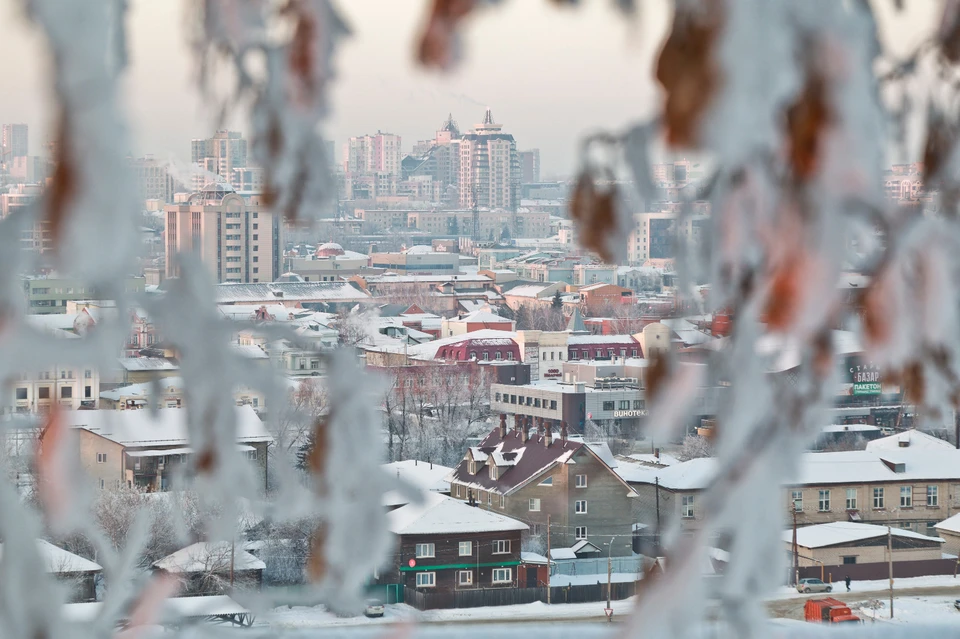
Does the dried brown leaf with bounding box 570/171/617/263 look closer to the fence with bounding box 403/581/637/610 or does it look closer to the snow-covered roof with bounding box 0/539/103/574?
the snow-covered roof with bounding box 0/539/103/574

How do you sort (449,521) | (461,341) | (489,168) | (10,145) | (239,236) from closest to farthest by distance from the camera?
(10,145) → (449,521) → (461,341) → (239,236) → (489,168)

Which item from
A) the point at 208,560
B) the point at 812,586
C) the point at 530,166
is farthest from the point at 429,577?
the point at 530,166

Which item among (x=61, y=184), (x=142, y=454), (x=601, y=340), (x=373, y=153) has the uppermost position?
(x=373, y=153)

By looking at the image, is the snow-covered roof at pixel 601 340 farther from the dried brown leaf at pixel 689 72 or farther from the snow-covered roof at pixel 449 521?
the dried brown leaf at pixel 689 72

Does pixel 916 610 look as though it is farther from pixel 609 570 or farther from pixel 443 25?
pixel 443 25

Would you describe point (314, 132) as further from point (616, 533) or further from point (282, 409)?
point (616, 533)

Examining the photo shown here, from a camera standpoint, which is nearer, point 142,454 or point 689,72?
point 689,72

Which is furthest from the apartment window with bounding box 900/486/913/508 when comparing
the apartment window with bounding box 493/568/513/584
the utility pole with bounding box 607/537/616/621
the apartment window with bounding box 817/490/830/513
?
the apartment window with bounding box 493/568/513/584

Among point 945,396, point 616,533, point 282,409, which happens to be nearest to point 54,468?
point 282,409
